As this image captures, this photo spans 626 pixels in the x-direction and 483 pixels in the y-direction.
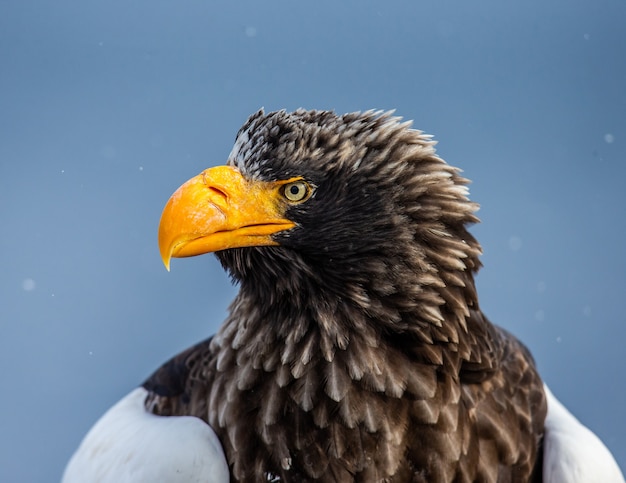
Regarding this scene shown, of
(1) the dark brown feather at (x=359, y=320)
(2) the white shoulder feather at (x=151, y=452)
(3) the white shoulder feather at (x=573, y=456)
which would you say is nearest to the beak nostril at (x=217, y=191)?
(1) the dark brown feather at (x=359, y=320)

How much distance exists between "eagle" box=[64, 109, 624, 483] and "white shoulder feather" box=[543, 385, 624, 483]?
21 mm

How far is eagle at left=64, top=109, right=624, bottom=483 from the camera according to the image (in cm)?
221

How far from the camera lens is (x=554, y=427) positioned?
257 centimetres

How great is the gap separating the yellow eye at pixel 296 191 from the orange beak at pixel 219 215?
23 mm

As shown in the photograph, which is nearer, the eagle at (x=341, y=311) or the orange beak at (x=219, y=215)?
the orange beak at (x=219, y=215)

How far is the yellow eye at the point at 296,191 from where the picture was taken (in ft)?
7.29

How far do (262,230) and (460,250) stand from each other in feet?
1.90

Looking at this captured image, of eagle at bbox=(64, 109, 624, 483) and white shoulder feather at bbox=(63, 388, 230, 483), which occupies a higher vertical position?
eagle at bbox=(64, 109, 624, 483)

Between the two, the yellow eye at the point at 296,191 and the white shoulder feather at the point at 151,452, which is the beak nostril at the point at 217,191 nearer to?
the yellow eye at the point at 296,191

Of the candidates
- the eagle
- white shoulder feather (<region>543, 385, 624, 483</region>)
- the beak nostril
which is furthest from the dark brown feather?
white shoulder feather (<region>543, 385, 624, 483</region>)

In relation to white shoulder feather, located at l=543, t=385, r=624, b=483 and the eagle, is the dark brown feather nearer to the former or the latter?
the eagle

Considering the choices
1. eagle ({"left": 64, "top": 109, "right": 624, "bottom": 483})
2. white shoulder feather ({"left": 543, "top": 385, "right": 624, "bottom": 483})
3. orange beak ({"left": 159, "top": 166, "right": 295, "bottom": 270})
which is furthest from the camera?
white shoulder feather ({"left": 543, "top": 385, "right": 624, "bottom": 483})

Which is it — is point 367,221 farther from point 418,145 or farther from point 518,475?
point 518,475

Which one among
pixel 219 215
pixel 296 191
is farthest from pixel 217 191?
pixel 296 191
